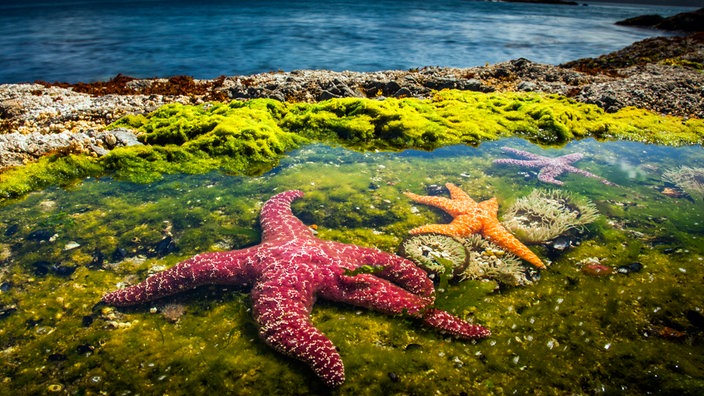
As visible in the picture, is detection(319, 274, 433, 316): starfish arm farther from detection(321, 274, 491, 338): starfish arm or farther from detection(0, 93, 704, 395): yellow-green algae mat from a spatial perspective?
detection(0, 93, 704, 395): yellow-green algae mat

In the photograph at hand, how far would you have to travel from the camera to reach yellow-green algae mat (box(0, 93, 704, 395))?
3453 millimetres

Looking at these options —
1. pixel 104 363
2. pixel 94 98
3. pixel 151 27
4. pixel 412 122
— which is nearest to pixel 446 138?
pixel 412 122

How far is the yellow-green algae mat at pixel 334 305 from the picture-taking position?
3.45 meters

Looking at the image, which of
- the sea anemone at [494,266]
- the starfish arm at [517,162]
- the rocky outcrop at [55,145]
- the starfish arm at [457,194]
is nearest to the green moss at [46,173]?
the rocky outcrop at [55,145]

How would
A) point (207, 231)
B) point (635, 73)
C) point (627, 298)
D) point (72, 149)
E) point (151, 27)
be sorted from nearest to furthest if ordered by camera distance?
point (627, 298), point (207, 231), point (72, 149), point (635, 73), point (151, 27)

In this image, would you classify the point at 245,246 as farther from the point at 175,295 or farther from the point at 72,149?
the point at 72,149

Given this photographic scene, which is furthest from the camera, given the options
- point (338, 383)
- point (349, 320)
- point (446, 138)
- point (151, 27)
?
point (151, 27)

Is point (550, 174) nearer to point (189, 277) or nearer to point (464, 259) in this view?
point (464, 259)

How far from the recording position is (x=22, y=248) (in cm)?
507

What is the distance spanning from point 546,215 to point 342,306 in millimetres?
3722

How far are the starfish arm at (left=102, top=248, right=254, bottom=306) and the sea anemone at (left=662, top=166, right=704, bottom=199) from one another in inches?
311

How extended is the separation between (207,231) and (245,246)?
0.74m

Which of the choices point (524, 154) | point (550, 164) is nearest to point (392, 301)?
point (550, 164)

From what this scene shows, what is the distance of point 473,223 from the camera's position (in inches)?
221
